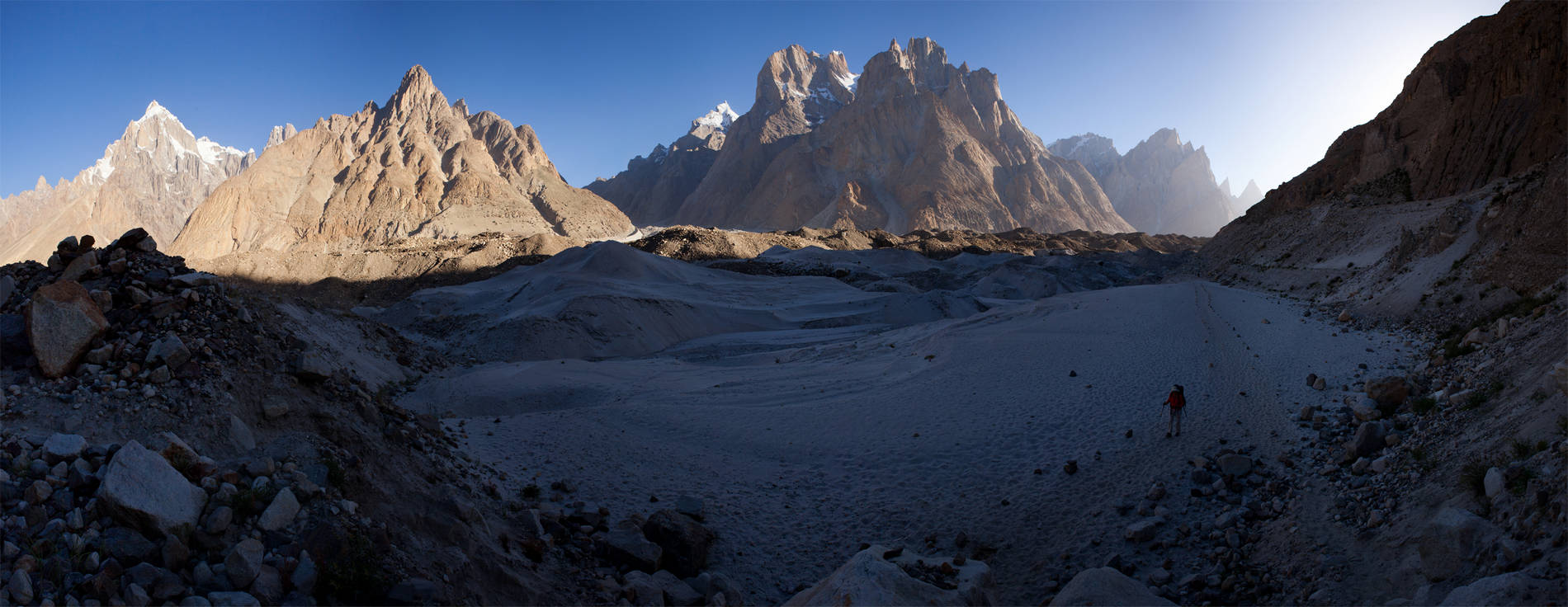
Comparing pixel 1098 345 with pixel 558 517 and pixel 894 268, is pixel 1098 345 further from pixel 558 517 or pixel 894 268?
pixel 894 268

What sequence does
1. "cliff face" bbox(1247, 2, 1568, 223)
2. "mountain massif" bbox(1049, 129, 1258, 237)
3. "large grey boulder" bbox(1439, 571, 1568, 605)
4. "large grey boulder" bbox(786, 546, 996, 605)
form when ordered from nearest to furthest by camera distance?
"large grey boulder" bbox(1439, 571, 1568, 605) → "large grey boulder" bbox(786, 546, 996, 605) → "cliff face" bbox(1247, 2, 1568, 223) → "mountain massif" bbox(1049, 129, 1258, 237)

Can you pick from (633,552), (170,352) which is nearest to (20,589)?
(170,352)

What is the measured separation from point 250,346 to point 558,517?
362cm

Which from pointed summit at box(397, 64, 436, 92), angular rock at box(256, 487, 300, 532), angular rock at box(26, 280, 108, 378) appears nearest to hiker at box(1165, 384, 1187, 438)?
angular rock at box(256, 487, 300, 532)

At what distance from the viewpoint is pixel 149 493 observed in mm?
4402

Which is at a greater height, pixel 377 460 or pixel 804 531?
pixel 377 460

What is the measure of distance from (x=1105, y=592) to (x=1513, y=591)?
2.24m

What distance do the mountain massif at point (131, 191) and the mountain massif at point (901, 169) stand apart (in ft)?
304

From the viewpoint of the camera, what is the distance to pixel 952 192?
10556 cm

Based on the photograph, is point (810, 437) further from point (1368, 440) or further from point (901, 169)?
point (901, 169)

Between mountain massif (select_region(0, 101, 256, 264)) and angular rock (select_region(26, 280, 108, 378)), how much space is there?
141856 millimetres

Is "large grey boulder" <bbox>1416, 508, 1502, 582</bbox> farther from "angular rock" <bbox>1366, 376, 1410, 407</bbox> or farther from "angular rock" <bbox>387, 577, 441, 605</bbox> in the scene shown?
"angular rock" <bbox>387, 577, 441, 605</bbox>

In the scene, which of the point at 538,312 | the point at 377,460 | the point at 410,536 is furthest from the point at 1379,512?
the point at 538,312

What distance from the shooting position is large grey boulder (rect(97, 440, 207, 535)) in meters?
4.26
